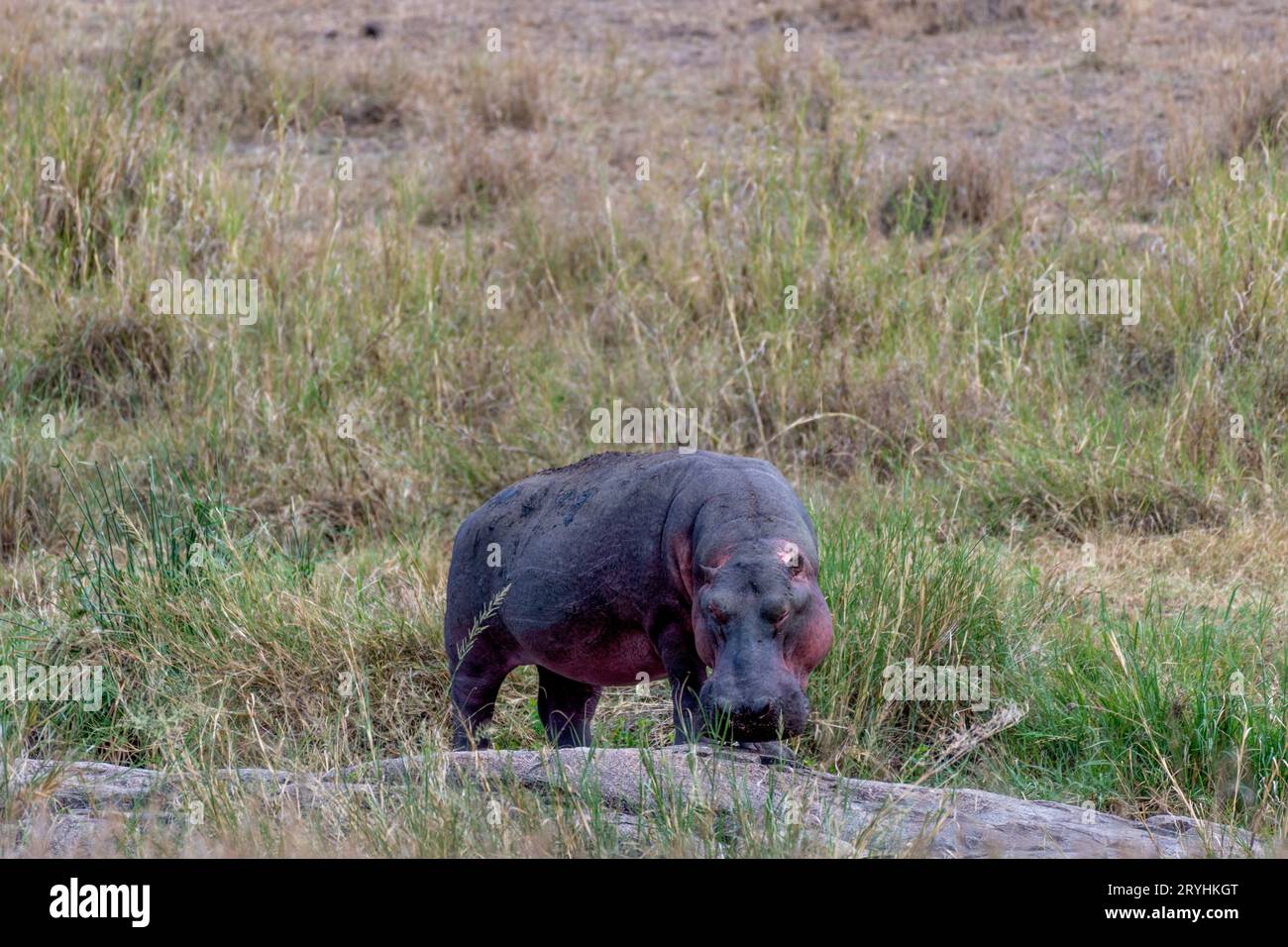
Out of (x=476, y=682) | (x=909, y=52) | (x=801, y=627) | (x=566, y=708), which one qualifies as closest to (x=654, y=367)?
(x=566, y=708)

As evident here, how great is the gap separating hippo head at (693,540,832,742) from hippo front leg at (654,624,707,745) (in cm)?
20

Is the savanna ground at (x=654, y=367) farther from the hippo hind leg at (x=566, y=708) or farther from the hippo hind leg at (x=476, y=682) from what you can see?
the hippo hind leg at (x=566, y=708)

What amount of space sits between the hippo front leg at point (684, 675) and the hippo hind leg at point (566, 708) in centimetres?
62

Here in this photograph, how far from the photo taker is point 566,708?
4000 mm

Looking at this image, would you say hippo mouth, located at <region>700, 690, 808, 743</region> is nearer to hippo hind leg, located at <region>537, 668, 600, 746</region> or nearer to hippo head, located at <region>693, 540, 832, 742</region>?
hippo head, located at <region>693, 540, 832, 742</region>

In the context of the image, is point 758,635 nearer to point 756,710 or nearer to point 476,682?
point 756,710

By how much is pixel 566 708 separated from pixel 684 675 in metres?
0.72

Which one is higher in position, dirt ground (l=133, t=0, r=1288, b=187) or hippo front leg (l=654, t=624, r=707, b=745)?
dirt ground (l=133, t=0, r=1288, b=187)

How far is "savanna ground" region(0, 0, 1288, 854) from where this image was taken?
4.42 meters

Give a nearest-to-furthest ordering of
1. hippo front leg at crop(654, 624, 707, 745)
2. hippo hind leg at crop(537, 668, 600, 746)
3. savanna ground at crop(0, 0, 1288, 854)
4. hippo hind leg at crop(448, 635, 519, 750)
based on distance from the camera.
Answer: hippo front leg at crop(654, 624, 707, 745)
hippo hind leg at crop(448, 635, 519, 750)
hippo hind leg at crop(537, 668, 600, 746)
savanna ground at crop(0, 0, 1288, 854)

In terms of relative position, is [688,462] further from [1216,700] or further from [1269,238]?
[1269,238]

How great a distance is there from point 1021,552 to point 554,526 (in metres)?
→ 2.77

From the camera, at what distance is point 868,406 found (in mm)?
7035

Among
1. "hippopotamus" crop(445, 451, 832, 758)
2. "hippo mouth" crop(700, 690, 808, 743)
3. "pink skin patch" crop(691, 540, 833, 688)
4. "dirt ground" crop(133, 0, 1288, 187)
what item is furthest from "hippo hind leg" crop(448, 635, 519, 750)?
"dirt ground" crop(133, 0, 1288, 187)
